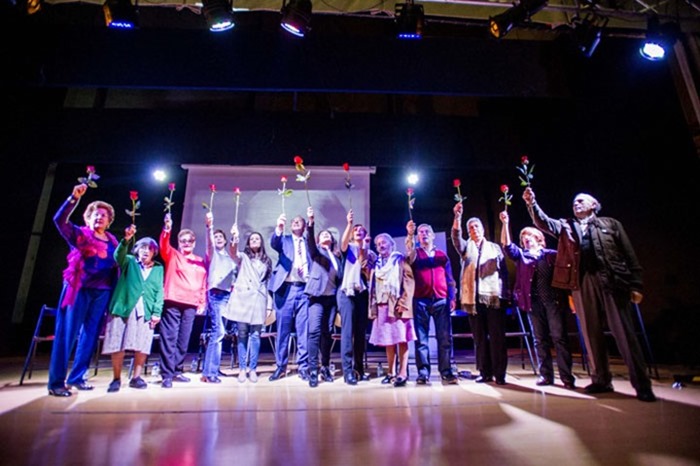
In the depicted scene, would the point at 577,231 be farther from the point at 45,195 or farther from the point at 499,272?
the point at 45,195

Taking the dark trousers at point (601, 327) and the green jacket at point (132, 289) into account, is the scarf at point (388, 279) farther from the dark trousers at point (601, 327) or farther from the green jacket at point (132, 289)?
the green jacket at point (132, 289)

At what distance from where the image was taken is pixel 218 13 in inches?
171

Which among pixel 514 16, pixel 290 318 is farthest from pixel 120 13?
pixel 514 16

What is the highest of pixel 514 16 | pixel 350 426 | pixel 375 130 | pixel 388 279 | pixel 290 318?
pixel 514 16

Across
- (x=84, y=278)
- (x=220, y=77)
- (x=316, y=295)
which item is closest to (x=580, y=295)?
(x=316, y=295)

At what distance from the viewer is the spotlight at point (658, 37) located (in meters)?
4.54

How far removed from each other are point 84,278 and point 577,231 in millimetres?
4423

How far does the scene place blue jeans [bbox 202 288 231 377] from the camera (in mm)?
3850

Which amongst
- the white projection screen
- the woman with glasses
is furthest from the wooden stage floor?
the white projection screen

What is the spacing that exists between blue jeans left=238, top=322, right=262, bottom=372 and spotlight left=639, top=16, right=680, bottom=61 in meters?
5.98

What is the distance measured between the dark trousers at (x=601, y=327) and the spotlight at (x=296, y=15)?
4216 millimetres

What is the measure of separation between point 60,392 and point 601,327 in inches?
182

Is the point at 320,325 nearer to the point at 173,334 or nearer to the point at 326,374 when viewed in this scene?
the point at 326,374

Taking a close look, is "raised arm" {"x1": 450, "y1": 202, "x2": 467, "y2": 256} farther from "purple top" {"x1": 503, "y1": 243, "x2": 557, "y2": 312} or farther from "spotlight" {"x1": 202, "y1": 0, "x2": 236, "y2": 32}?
"spotlight" {"x1": 202, "y1": 0, "x2": 236, "y2": 32}
